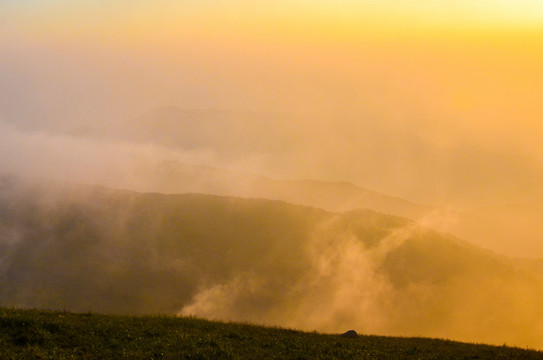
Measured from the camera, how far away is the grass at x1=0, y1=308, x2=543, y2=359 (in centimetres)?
2600

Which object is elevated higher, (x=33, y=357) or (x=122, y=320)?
(x=122, y=320)

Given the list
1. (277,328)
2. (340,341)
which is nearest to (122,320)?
(277,328)

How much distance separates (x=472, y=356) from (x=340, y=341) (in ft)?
23.2

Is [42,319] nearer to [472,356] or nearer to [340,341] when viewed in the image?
[340,341]

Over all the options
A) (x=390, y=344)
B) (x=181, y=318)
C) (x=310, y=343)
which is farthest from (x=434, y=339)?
(x=181, y=318)

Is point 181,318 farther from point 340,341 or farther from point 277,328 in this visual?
point 340,341

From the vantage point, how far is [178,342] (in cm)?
2794

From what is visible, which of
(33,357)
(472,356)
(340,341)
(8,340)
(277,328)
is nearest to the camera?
(33,357)

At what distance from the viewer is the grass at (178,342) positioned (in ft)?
85.3

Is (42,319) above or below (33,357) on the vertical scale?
above

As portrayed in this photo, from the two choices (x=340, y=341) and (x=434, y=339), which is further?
(x=434, y=339)

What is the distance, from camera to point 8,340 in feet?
87.5

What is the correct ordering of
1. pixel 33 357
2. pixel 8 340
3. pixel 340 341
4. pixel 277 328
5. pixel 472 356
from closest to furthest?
pixel 33 357
pixel 8 340
pixel 472 356
pixel 340 341
pixel 277 328

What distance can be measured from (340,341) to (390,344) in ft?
10.2
